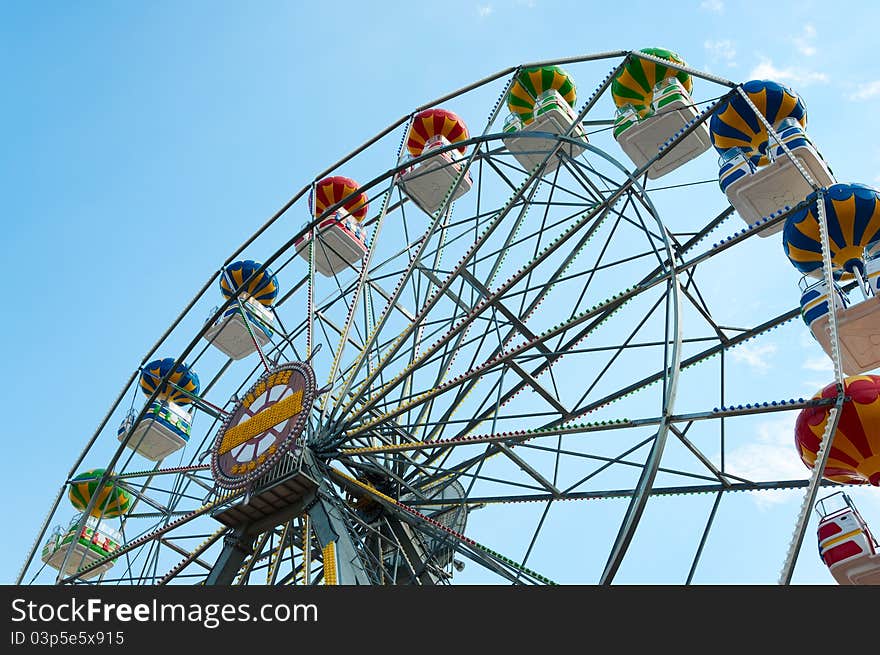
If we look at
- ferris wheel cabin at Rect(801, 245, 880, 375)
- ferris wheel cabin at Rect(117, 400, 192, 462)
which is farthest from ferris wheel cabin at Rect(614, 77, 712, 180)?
ferris wheel cabin at Rect(117, 400, 192, 462)

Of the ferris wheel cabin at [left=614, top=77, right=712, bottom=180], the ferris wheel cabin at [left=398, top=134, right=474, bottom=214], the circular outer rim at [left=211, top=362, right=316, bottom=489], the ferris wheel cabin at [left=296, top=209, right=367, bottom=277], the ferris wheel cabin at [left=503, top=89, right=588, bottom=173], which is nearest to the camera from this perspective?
the circular outer rim at [left=211, top=362, right=316, bottom=489]

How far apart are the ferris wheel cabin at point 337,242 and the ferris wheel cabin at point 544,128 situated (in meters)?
3.10

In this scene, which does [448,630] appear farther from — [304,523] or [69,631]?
[304,523]

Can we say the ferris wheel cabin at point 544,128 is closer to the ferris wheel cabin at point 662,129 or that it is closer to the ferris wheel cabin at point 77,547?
the ferris wheel cabin at point 662,129

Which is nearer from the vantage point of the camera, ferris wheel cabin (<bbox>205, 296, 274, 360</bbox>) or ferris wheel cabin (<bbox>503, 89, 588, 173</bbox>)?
ferris wheel cabin (<bbox>503, 89, 588, 173</bbox>)

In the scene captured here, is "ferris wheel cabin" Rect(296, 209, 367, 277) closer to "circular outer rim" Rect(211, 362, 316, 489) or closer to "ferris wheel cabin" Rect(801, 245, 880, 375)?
"circular outer rim" Rect(211, 362, 316, 489)

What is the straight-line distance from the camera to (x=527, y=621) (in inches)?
227

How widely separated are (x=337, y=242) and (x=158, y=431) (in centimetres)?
427

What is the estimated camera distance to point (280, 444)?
11906mm

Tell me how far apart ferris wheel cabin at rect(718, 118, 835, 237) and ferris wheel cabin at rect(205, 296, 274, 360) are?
26.3 feet

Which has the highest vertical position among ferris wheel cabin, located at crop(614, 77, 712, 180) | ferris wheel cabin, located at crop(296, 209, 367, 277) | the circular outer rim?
ferris wheel cabin, located at crop(296, 209, 367, 277)

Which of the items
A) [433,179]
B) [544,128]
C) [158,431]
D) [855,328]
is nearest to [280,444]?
[158,431]

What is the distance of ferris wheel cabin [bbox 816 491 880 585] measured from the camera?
9836 millimetres

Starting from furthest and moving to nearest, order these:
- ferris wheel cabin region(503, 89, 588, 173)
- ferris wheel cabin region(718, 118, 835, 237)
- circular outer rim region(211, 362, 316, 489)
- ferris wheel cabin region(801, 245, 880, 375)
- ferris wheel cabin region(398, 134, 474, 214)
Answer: ferris wheel cabin region(398, 134, 474, 214)
ferris wheel cabin region(503, 89, 588, 173)
circular outer rim region(211, 362, 316, 489)
ferris wheel cabin region(718, 118, 835, 237)
ferris wheel cabin region(801, 245, 880, 375)
